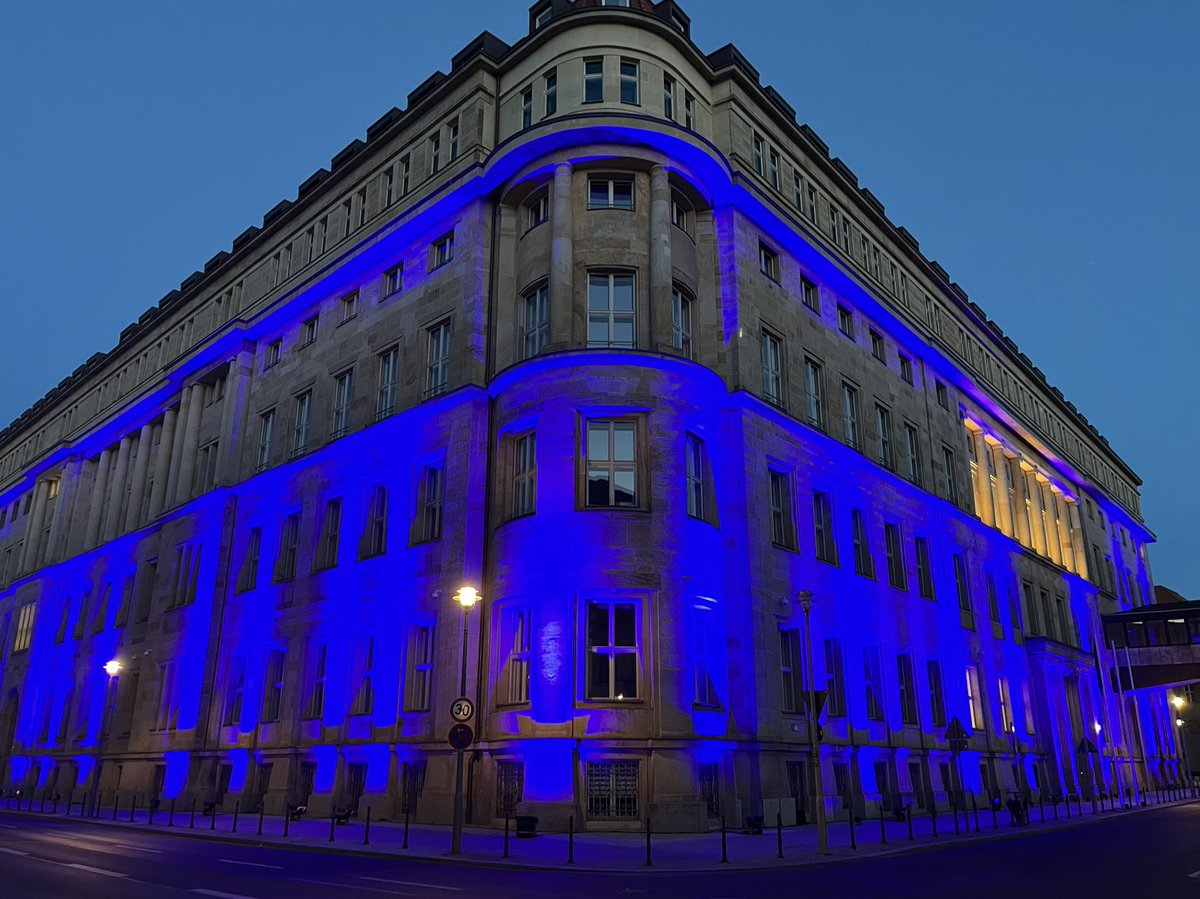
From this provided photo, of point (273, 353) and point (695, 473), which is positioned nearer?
point (695, 473)

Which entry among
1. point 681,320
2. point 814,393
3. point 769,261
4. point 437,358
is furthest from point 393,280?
point 814,393

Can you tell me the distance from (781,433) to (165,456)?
1494 inches

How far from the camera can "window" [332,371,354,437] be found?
40875 millimetres

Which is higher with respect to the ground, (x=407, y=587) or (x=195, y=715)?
(x=407, y=587)

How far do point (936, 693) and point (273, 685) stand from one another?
29566 millimetres

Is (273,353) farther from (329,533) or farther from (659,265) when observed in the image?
(659,265)

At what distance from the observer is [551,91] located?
1416 inches

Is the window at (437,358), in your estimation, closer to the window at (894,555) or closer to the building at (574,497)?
the building at (574,497)

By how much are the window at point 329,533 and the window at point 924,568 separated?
26.6 m

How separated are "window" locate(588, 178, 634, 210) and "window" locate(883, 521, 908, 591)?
19243 mm

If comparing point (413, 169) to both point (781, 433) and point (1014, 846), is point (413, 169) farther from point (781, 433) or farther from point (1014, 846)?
point (1014, 846)

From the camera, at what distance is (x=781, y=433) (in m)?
35.8

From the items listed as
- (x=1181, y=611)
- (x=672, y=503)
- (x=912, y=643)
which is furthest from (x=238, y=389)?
(x=1181, y=611)

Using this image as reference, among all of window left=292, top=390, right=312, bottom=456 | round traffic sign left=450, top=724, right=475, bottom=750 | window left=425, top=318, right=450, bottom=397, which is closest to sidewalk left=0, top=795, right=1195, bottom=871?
round traffic sign left=450, top=724, right=475, bottom=750
